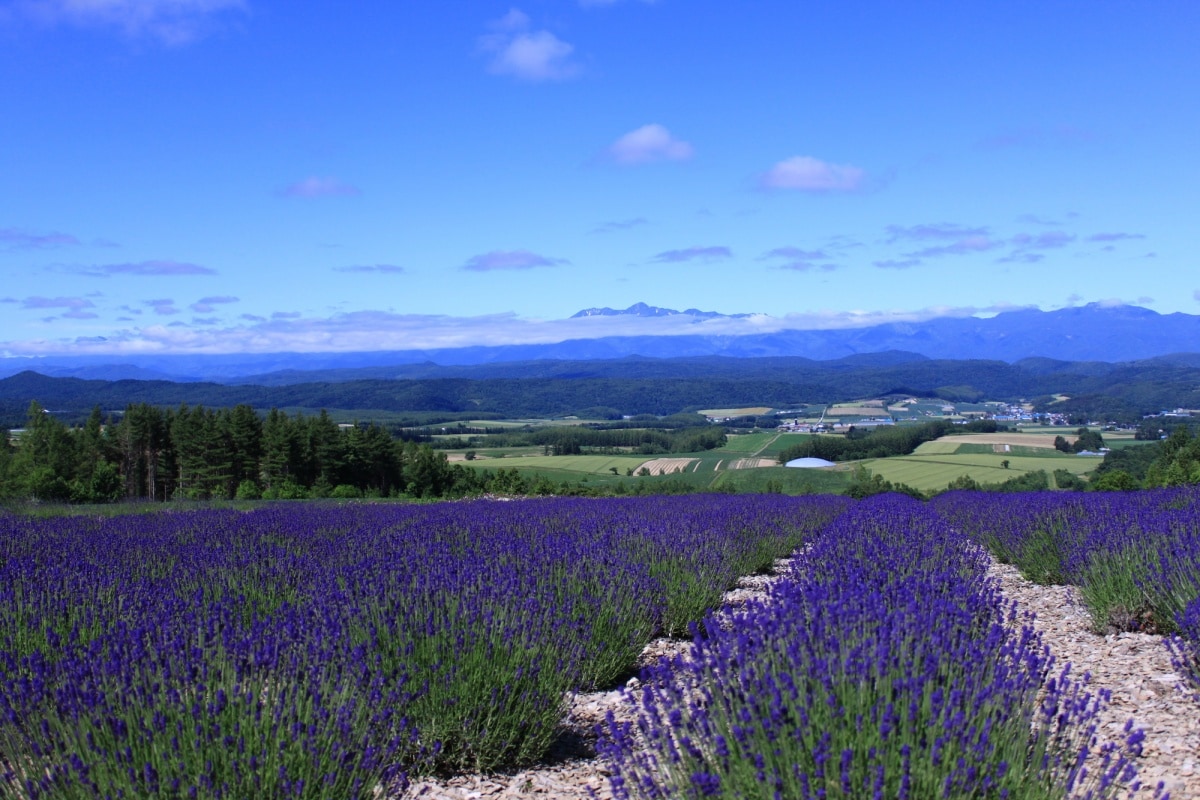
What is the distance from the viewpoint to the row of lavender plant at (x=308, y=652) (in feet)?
7.89

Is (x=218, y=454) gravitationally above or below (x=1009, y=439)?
above

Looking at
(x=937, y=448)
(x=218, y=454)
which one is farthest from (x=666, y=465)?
(x=218, y=454)

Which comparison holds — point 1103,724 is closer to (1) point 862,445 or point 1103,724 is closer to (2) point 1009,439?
(1) point 862,445

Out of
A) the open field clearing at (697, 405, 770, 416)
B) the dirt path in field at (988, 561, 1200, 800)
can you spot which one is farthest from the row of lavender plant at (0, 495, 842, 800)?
the open field clearing at (697, 405, 770, 416)

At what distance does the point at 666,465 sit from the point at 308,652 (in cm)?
5679

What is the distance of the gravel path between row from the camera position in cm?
321

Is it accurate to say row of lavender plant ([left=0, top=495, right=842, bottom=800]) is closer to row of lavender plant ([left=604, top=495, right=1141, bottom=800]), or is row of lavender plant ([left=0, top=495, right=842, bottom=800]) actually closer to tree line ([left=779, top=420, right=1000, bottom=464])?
row of lavender plant ([left=604, top=495, right=1141, bottom=800])

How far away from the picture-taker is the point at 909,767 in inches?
79.4

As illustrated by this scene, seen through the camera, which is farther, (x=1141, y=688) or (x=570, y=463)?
(x=570, y=463)

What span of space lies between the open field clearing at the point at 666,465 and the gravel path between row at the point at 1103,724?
47.7m

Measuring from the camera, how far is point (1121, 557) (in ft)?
19.5

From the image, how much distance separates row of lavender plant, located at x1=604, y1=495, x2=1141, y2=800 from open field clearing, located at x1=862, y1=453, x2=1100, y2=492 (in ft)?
124

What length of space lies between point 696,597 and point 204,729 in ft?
12.9

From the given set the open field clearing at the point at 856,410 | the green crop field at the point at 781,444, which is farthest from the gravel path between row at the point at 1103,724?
the open field clearing at the point at 856,410
